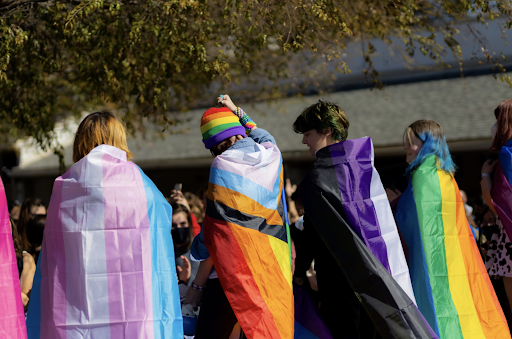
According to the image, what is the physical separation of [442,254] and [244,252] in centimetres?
151

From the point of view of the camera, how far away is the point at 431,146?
4.19 meters

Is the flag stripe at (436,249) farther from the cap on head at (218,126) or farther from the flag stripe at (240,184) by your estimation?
the cap on head at (218,126)

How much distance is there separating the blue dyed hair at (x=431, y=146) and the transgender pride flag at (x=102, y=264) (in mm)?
2118

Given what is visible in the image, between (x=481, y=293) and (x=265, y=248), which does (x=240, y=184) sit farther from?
(x=481, y=293)

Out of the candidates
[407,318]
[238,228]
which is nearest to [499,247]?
[407,318]

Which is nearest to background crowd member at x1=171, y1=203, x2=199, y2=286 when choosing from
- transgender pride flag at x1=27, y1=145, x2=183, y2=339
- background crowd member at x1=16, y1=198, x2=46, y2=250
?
transgender pride flag at x1=27, y1=145, x2=183, y2=339

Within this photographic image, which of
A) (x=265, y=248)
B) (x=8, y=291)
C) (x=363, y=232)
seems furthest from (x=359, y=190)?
(x=8, y=291)

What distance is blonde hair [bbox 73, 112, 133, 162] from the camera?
3232 mm

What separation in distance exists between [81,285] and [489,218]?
16.9 feet

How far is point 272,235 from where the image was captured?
3.55 m

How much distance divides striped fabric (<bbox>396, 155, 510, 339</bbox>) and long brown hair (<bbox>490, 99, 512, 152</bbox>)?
63 cm

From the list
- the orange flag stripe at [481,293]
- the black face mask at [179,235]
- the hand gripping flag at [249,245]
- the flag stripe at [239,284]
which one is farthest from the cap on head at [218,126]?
the orange flag stripe at [481,293]

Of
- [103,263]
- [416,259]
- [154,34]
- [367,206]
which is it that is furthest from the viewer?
[154,34]

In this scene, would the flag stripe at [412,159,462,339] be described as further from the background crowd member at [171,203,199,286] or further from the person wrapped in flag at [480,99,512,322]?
the background crowd member at [171,203,199,286]
